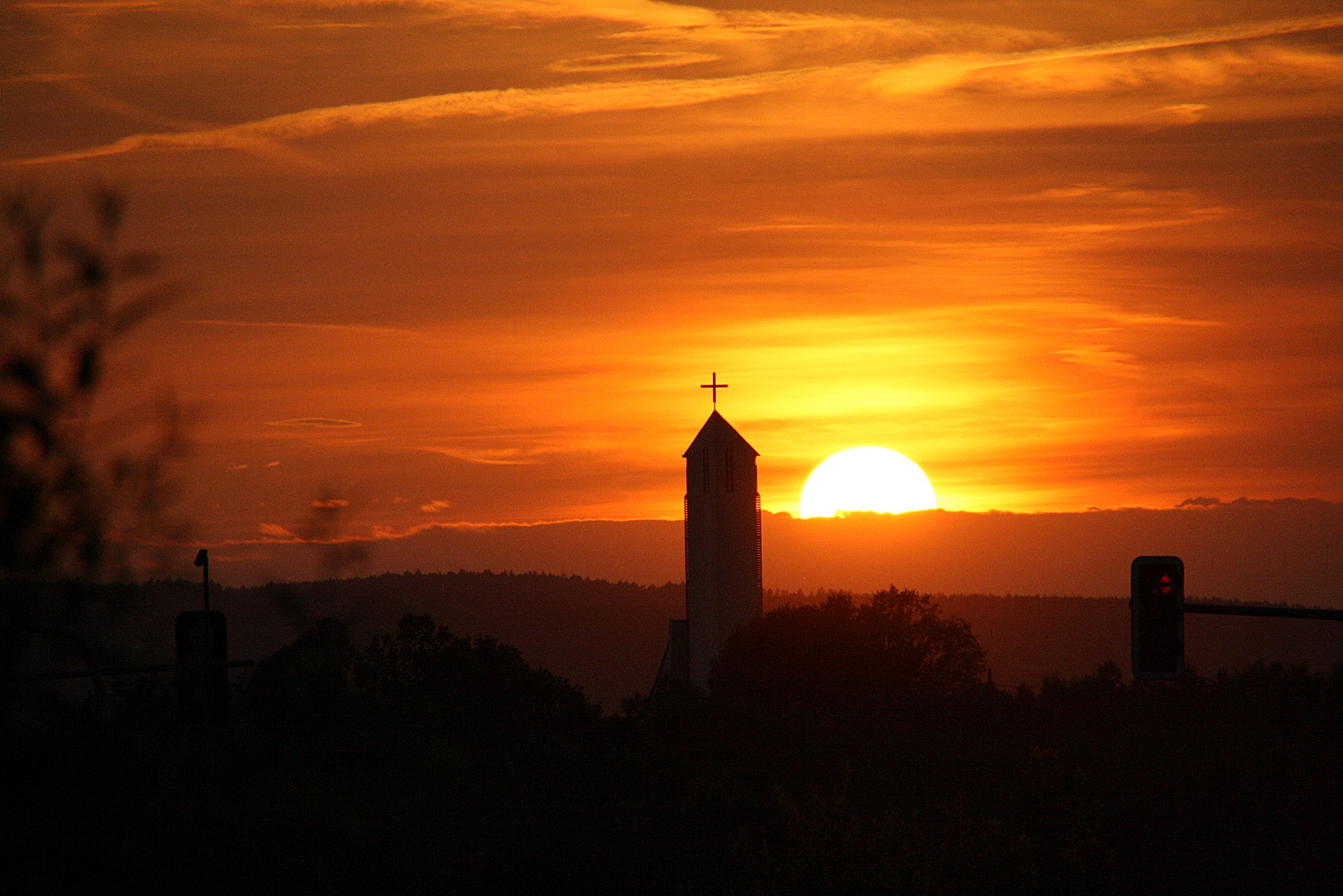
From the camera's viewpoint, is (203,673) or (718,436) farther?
(718,436)

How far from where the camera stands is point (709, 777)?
178 ft

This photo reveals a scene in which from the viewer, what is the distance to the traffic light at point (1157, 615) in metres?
15.8

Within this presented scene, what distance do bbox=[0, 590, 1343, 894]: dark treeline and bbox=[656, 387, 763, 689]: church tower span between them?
170 cm

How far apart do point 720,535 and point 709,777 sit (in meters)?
15.6

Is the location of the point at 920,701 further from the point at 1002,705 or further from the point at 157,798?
the point at 157,798

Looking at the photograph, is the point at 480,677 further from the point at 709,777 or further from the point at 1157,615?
the point at 1157,615

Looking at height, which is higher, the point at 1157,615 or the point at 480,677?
the point at 1157,615

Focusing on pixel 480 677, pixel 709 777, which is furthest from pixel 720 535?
pixel 480 677

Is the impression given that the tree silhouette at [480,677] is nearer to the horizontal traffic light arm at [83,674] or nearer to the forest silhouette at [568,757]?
the forest silhouette at [568,757]

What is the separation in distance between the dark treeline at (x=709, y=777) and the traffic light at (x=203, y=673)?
16cm

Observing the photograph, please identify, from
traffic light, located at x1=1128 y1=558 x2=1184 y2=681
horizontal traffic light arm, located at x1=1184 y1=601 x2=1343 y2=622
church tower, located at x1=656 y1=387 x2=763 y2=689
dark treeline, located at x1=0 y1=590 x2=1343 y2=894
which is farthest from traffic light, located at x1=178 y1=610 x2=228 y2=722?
church tower, located at x1=656 y1=387 x2=763 y2=689

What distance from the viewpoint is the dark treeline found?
8.13m

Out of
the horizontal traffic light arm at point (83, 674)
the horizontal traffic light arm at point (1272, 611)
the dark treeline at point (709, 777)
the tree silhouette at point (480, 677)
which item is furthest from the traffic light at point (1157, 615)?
the tree silhouette at point (480, 677)

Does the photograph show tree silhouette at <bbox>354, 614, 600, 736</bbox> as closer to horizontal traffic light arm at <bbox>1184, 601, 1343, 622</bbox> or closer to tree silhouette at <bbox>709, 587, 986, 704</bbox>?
tree silhouette at <bbox>709, 587, 986, 704</bbox>
